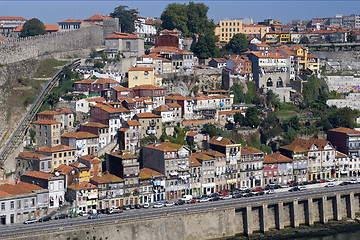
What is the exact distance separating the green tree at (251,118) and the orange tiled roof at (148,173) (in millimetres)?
16432

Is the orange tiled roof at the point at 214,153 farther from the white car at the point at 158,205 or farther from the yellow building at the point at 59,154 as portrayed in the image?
A: the yellow building at the point at 59,154

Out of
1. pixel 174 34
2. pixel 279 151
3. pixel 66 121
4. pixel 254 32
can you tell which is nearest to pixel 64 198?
pixel 66 121

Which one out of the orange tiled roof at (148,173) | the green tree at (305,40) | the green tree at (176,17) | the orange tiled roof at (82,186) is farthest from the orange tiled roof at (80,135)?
the green tree at (305,40)

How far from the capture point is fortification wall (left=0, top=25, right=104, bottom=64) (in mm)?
85750

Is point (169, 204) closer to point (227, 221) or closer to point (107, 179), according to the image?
point (227, 221)

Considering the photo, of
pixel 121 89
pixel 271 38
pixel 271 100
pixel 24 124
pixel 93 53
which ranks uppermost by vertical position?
pixel 271 38

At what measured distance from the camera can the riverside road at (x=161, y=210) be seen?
55.5m

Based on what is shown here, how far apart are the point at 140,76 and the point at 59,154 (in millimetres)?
17698

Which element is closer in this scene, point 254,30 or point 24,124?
point 24,124

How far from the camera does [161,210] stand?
61312 mm

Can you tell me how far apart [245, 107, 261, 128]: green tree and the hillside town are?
4.9 inches

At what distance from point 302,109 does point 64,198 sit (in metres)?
35.2

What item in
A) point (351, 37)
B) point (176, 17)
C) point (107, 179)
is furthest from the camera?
point (351, 37)

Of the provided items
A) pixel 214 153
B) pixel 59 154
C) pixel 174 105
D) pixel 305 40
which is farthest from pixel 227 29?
pixel 59 154
